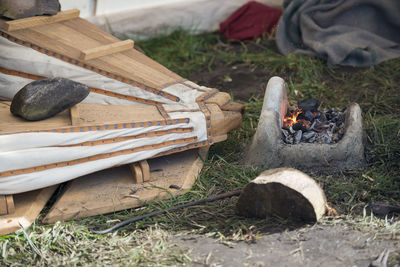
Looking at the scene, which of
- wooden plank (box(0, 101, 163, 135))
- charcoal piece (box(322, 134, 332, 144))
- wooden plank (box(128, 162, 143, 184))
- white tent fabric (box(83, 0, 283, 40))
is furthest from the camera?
white tent fabric (box(83, 0, 283, 40))

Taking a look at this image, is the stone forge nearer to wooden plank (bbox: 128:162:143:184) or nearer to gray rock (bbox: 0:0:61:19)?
wooden plank (bbox: 128:162:143:184)

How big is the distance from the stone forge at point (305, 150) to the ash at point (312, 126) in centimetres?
10

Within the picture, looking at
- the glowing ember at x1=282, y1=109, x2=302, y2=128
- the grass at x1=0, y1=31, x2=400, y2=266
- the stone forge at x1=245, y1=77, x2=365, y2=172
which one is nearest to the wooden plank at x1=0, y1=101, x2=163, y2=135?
the grass at x1=0, y1=31, x2=400, y2=266

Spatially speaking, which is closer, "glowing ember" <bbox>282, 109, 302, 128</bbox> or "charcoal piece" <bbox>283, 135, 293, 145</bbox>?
"charcoal piece" <bbox>283, 135, 293, 145</bbox>

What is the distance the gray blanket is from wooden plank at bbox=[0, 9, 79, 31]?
2377mm

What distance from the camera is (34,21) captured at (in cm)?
409

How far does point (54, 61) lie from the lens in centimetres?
384

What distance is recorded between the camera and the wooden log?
119 inches

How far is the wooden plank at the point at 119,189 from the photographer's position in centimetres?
335

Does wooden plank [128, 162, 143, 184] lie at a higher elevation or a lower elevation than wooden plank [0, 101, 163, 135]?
lower

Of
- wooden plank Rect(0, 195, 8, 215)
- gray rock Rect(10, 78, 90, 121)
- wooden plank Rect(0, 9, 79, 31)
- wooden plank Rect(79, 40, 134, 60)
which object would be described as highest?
wooden plank Rect(0, 9, 79, 31)

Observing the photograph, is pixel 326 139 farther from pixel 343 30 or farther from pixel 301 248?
pixel 343 30

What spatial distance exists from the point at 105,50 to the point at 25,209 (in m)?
1.34

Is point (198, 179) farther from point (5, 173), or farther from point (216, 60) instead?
point (216, 60)
